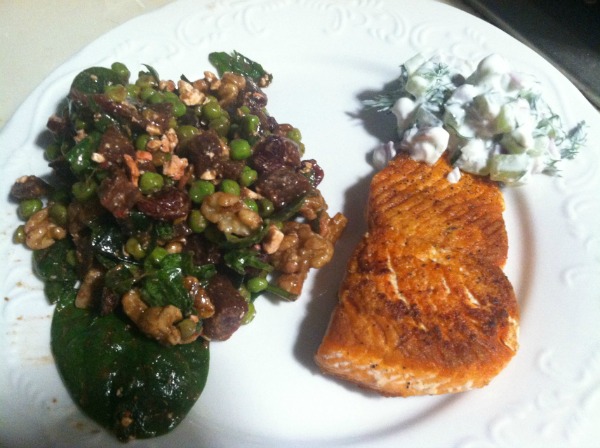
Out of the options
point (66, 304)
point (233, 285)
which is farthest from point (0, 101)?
point (233, 285)

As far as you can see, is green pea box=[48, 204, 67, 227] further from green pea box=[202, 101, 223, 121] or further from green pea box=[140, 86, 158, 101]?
green pea box=[202, 101, 223, 121]

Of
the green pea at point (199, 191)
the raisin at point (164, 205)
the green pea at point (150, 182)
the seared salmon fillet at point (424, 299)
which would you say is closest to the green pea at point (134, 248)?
the raisin at point (164, 205)

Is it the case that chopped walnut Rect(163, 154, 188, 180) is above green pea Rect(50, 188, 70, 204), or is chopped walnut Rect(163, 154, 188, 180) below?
above

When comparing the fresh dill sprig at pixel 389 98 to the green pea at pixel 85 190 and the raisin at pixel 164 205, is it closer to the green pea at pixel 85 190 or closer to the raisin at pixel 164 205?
the raisin at pixel 164 205

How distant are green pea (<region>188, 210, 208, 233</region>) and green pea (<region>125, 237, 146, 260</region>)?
0.34m

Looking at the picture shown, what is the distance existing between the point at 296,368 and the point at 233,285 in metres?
0.67

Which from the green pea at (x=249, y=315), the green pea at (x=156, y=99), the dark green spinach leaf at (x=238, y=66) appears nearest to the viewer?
the green pea at (x=249, y=315)

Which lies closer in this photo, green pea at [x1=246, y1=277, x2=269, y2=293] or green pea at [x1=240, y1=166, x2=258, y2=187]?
green pea at [x1=246, y1=277, x2=269, y2=293]

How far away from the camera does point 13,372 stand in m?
2.83

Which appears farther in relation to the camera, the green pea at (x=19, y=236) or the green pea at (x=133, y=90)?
the green pea at (x=133, y=90)

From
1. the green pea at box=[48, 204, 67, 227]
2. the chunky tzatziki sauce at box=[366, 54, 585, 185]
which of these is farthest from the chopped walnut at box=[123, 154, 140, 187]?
the chunky tzatziki sauce at box=[366, 54, 585, 185]

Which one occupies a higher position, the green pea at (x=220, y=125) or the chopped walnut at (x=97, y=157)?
the chopped walnut at (x=97, y=157)

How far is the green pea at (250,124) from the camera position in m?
3.49

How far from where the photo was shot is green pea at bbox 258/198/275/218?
10.9 ft
